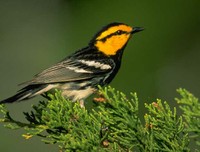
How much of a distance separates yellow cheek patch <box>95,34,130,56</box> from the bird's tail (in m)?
1.09

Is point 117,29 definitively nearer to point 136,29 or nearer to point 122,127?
point 136,29

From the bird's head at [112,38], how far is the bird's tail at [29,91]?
1.10m

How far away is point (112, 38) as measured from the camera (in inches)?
234

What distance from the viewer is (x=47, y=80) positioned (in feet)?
16.3

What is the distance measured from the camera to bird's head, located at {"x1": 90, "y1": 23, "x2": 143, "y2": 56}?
5863 mm

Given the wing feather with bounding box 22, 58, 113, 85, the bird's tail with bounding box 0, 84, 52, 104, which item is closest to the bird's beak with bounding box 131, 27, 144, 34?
the wing feather with bounding box 22, 58, 113, 85

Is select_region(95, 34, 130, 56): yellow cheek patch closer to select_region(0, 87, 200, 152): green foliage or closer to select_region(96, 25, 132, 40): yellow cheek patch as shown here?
select_region(96, 25, 132, 40): yellow cheek patch

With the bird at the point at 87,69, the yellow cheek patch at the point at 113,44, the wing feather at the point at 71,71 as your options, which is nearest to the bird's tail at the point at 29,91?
the bird at the point at 87,69

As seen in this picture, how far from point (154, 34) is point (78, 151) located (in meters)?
2.93

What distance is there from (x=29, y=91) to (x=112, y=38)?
57.0 inches

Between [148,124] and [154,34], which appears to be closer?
[148,124]

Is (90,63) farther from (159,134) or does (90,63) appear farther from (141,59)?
(159,134)

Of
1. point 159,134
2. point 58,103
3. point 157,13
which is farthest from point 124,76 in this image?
point 159,134

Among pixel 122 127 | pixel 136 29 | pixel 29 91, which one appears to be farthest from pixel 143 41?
pixel 122 127
